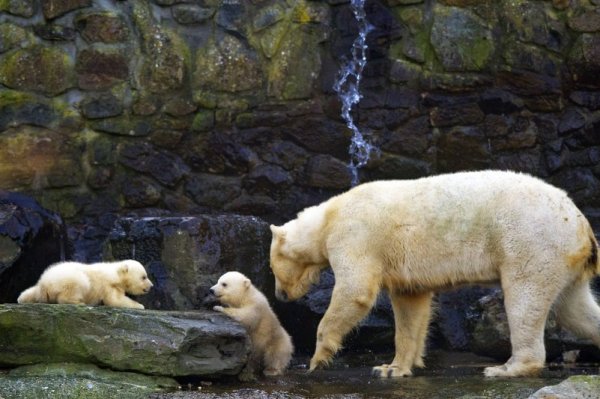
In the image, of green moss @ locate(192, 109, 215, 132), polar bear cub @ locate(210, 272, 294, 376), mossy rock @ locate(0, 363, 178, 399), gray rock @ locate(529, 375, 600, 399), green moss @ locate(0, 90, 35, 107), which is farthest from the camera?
green moss @ locate(192, 109, 215, 132)

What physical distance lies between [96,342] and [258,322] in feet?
5.36

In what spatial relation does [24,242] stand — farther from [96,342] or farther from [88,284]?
[96,342]

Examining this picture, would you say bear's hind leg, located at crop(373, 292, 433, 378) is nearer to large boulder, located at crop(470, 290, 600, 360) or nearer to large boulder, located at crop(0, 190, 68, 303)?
large boulder, located at crop(470, 290, 600, 360)

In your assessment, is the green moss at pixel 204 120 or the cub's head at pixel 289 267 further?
the green moss at pixel 204 120

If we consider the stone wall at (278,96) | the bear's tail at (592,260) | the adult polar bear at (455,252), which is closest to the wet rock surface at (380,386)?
the adult polar bear at (455,252)

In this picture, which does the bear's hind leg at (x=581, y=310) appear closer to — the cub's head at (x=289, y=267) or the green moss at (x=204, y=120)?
the cub's head at (x=289, y=267)

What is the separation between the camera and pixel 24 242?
10.6 metres

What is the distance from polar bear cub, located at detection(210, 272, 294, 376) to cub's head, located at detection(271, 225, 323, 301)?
574 millimetres

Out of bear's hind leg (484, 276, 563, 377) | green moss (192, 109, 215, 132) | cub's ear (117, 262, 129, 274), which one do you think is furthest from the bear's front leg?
green moss (192, 109, 215, 132)

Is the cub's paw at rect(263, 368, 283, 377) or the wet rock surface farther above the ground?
the wet rock surface

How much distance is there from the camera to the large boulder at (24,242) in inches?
410

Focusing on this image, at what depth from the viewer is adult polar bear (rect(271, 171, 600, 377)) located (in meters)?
8.27

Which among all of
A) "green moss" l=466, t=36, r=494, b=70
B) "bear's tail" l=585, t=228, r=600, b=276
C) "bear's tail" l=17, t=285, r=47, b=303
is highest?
"green moss" l=466, t=36, r=494, b=70

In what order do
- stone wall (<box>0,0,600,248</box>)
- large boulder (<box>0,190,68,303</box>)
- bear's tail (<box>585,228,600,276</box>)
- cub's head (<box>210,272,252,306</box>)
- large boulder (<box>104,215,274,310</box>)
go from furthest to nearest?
stone wall (<box>0,0,600,248</box>), large boulder (<box>104,215,274,310</box>), large boulder (<box>0,190,68,303</box>), cub's head (<box>210,272,252,306</box>), bear's tail (<box>585,228,600,276</box>)
